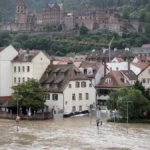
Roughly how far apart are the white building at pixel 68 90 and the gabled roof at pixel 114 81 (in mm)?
2519

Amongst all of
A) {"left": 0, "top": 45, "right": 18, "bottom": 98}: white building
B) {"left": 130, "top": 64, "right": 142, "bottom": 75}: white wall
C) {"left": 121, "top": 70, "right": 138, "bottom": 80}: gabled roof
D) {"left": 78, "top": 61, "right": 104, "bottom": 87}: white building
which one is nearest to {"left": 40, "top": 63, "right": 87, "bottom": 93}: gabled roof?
{"left": 78, "top": 61, "right": 104, "bottom": 87}: white building

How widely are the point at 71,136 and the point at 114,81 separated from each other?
80.5 ft

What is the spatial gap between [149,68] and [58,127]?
23.6 m

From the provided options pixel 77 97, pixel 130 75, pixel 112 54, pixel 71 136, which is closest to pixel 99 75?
pixel 130 75

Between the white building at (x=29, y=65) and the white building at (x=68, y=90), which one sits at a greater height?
the white building at (x=29, y=65)

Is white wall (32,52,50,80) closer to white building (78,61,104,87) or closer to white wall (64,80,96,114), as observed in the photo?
white building (78,61,104,87)

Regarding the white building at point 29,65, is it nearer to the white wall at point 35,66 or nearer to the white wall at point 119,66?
the white wall at point 35,66

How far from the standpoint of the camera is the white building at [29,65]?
253ft

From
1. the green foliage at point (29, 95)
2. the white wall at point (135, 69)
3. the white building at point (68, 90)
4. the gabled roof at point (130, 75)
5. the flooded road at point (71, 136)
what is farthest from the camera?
the white wall at point (135, 69)

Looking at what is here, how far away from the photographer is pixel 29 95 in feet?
228

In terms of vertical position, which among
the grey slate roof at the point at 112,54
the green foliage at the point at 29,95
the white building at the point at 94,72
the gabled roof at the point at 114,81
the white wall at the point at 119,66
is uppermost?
the grey slate roof at the point at 112,54

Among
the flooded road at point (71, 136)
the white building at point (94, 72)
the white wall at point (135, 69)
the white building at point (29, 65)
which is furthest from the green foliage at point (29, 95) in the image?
the white wall at point (135, 69)

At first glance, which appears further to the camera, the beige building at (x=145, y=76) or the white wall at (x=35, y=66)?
the beige building at (x=145, y=76)

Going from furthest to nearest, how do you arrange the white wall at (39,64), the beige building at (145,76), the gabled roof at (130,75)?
the beige building at (145,76), the gabled roof at (130,75), the white wall at (39,64)
